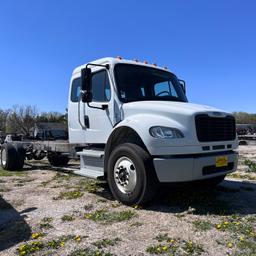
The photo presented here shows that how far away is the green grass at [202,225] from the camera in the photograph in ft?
14.5

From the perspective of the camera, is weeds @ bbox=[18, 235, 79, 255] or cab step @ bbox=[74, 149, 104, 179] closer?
weeds @ bbox=[18, 235, 79, 255]

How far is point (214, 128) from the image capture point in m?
5.65

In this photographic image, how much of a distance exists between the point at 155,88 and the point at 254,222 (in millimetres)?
3414

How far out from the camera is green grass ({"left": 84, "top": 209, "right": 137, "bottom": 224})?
4.90m

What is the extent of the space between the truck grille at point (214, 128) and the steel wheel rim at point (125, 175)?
131 centimetres

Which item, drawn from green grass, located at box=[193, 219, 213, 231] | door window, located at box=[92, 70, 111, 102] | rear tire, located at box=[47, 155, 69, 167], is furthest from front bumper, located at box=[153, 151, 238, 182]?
rear tire, located at box=[47, 155, 69, 167]

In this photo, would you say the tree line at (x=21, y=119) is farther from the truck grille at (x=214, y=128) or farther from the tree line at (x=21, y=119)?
the truck grille at (x=214, y=128)

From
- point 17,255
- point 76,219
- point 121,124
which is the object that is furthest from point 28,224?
point 121,124

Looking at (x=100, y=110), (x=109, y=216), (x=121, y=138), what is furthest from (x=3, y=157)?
(x=109, y=216)

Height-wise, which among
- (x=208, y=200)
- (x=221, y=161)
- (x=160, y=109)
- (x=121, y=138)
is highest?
(x=160, y=109)

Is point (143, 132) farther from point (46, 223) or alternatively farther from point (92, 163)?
point (46, 223)

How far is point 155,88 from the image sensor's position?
6.88m

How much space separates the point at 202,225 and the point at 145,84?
3.32 m

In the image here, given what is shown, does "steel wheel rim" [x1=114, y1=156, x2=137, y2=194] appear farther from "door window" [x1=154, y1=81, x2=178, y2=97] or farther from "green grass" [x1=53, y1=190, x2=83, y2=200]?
"door window" [x1=154, y1=81, x2=178, y2=97]
